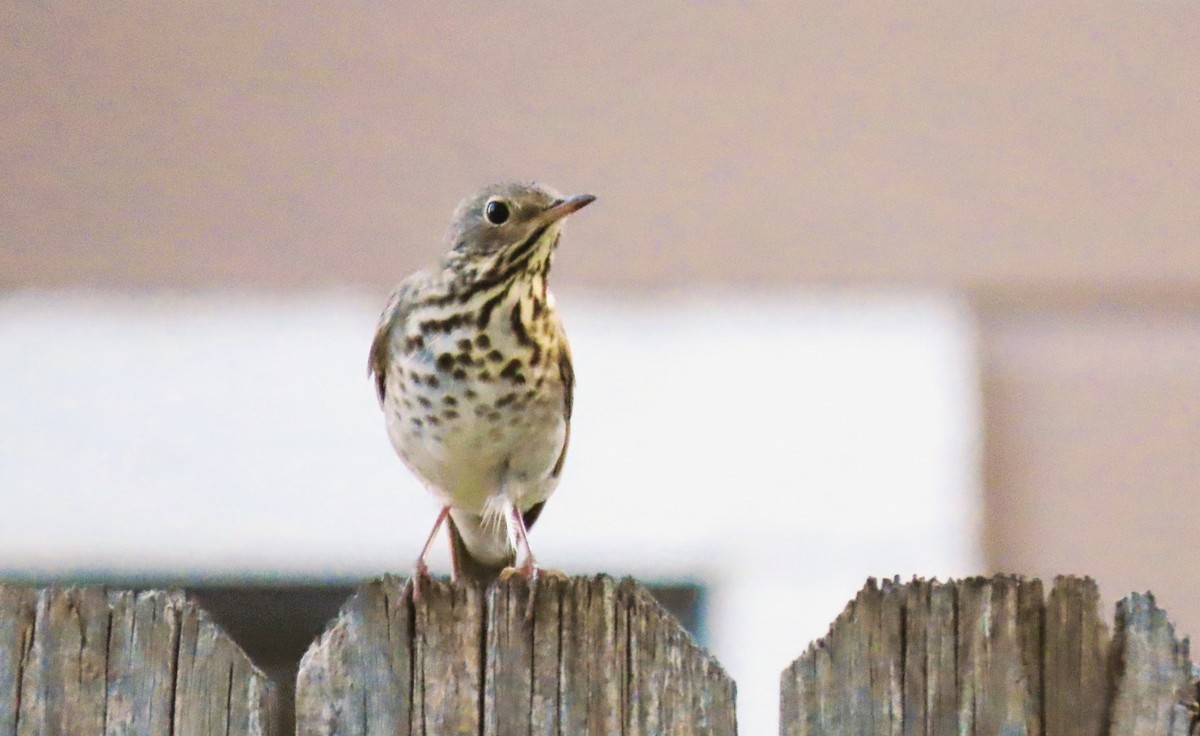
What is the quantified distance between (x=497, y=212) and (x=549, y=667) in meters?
1.44

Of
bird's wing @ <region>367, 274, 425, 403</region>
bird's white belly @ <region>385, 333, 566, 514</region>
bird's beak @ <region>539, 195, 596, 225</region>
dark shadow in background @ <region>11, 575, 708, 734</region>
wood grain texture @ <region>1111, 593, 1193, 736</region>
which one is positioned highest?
bird's beak @ <region>539, 195, 596, 225</region>

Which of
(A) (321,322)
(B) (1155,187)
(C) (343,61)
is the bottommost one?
(A) (321,322)

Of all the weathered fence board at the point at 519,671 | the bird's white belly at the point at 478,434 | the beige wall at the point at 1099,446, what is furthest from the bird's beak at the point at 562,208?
the beige wall at the point at 1099,446

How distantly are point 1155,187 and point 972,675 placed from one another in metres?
2.63

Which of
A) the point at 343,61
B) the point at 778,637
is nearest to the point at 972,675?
the point at 778,637

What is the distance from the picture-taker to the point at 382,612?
166cm

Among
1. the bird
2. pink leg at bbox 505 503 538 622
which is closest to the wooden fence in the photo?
pink leg at bbox 505 503 538 622

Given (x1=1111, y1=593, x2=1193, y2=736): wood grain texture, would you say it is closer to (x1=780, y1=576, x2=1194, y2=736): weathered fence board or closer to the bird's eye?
Result: (x1=780, y1=576, x2=1194, y2=736): weathered fence board

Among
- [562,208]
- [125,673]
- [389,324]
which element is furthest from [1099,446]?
[125,673]

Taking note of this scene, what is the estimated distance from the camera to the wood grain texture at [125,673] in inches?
64.6

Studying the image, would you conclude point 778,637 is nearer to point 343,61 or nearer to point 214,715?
point 343,61

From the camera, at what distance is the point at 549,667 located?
1657 mm

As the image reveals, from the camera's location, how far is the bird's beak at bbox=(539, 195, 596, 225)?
2.76m

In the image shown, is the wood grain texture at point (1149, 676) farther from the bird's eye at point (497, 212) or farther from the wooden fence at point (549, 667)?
the bird's eye at point (497, 212)
